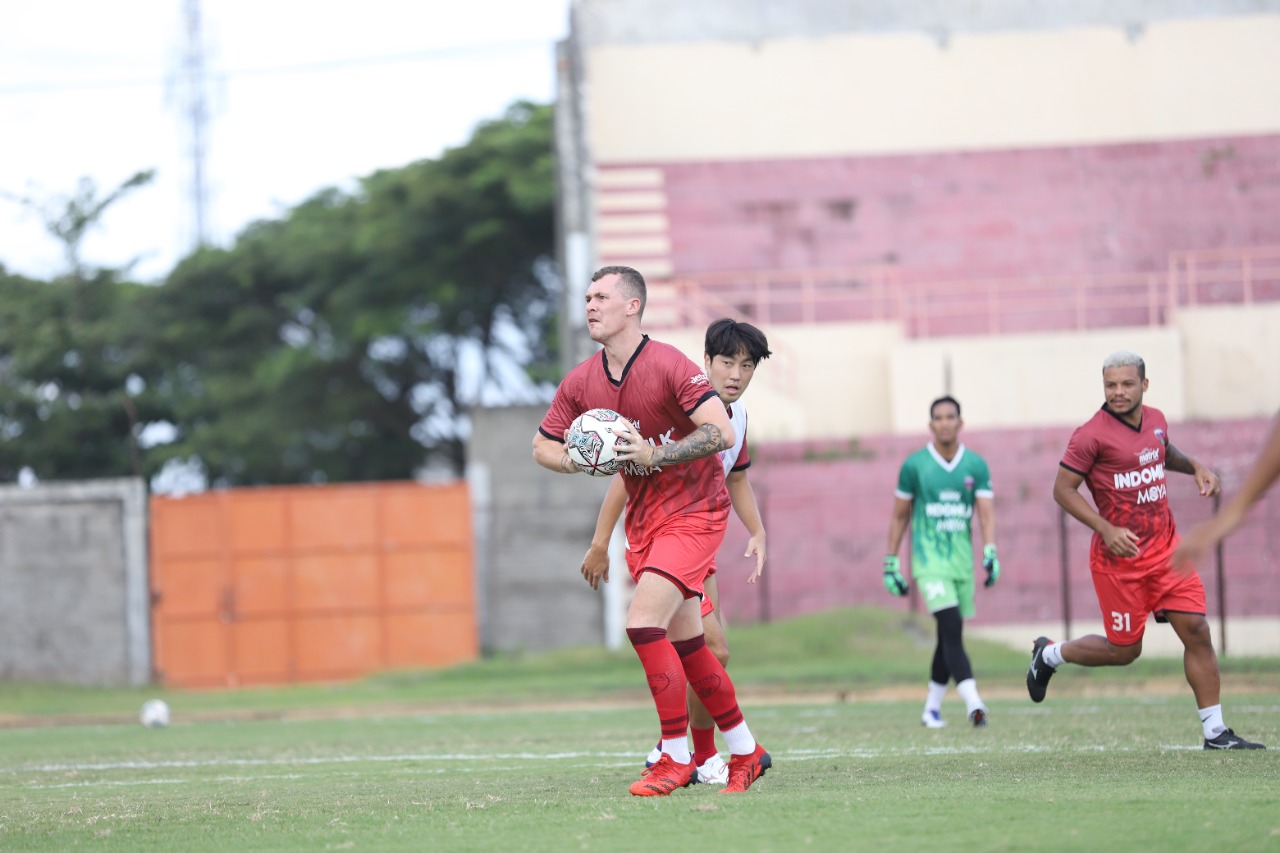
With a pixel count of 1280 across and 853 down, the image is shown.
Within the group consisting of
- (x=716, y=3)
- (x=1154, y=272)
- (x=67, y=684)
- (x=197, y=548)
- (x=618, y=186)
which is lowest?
(x=67, y=684)

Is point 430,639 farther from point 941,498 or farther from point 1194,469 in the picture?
point 1194,469

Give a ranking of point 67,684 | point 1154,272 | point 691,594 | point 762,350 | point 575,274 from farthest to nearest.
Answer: point 1154,272 < point 575,274 < point 67,684 < point 762,350 < point 691,594

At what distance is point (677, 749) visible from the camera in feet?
24.1

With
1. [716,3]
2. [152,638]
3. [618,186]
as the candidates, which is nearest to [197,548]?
[152,638]

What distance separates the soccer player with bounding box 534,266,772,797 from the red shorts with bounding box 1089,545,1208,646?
104 inches

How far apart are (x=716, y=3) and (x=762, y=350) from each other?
85.9 feet

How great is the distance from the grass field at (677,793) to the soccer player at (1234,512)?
3.45 ft

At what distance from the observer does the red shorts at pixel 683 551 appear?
23.9 ft

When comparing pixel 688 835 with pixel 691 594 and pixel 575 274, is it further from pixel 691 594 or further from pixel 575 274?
pixel 575 274

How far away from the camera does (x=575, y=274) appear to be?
93.8 feet

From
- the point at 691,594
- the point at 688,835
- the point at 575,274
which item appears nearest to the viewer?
the point at 688,835

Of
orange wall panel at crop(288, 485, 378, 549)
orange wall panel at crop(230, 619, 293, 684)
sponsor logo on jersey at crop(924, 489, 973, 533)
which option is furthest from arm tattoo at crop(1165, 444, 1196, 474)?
orange wall panel at crop(230, 619, 293, 684)

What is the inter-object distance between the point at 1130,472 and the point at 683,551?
3.13 meters

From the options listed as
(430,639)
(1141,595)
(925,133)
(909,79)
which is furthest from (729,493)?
(909,79)
